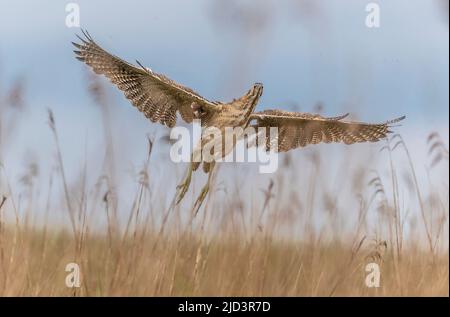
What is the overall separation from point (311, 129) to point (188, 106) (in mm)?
988

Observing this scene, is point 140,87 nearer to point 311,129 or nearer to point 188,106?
point 188,106

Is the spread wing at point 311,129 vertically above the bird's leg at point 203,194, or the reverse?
the spread wing at point 311,129

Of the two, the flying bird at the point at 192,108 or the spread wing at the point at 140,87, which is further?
the spread wing at the point at 140,87

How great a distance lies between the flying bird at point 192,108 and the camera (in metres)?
4.07

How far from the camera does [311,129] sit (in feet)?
16.3

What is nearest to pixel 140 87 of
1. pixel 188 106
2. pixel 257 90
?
pixel 188 106

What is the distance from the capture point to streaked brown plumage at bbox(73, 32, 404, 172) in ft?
13.4

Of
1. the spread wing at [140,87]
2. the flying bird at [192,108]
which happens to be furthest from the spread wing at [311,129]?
the spread wing at [140,87]

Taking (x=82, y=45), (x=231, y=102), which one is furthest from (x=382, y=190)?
(x=82, y=45)

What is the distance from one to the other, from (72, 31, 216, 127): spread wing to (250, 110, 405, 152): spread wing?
1.66ft

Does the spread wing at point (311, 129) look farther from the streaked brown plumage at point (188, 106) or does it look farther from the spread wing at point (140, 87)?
the spread wing at point (140, 87)

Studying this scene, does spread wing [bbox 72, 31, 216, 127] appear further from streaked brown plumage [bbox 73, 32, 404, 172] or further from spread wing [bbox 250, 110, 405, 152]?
spread wing [bbox 250, 110, 405, 152]
